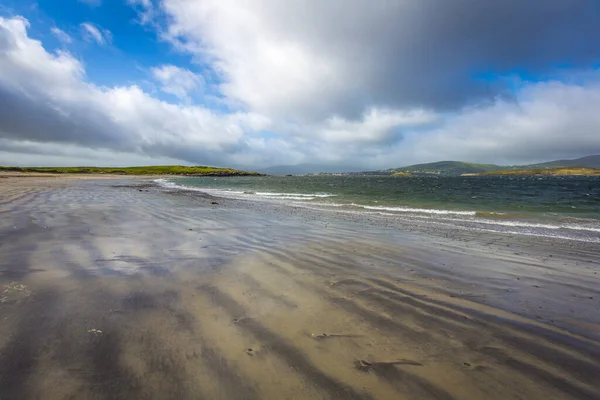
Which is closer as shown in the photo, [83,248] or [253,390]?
[253,390]

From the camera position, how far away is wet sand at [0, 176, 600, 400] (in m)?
3.50

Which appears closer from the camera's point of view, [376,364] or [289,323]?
[376,364]

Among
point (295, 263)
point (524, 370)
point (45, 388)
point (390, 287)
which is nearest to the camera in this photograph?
point (45, 388)

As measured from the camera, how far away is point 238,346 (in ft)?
13.8

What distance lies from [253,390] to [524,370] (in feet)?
12.0

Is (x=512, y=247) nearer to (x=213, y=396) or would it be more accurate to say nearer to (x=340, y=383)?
(x=340, y=383)

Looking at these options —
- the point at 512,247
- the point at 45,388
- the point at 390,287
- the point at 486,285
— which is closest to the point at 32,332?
the point at 45,388

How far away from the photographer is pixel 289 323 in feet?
16.5

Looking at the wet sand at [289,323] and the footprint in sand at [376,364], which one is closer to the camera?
the wet sand at [289,323]

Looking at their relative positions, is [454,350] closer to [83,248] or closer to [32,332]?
[32,332]

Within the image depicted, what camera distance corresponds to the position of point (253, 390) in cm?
337

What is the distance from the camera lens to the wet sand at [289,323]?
3498mm

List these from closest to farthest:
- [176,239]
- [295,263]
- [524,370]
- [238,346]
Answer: [524,370] → [238,346] → [295,263] → [176,239]

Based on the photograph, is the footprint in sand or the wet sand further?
the footprint in sand
